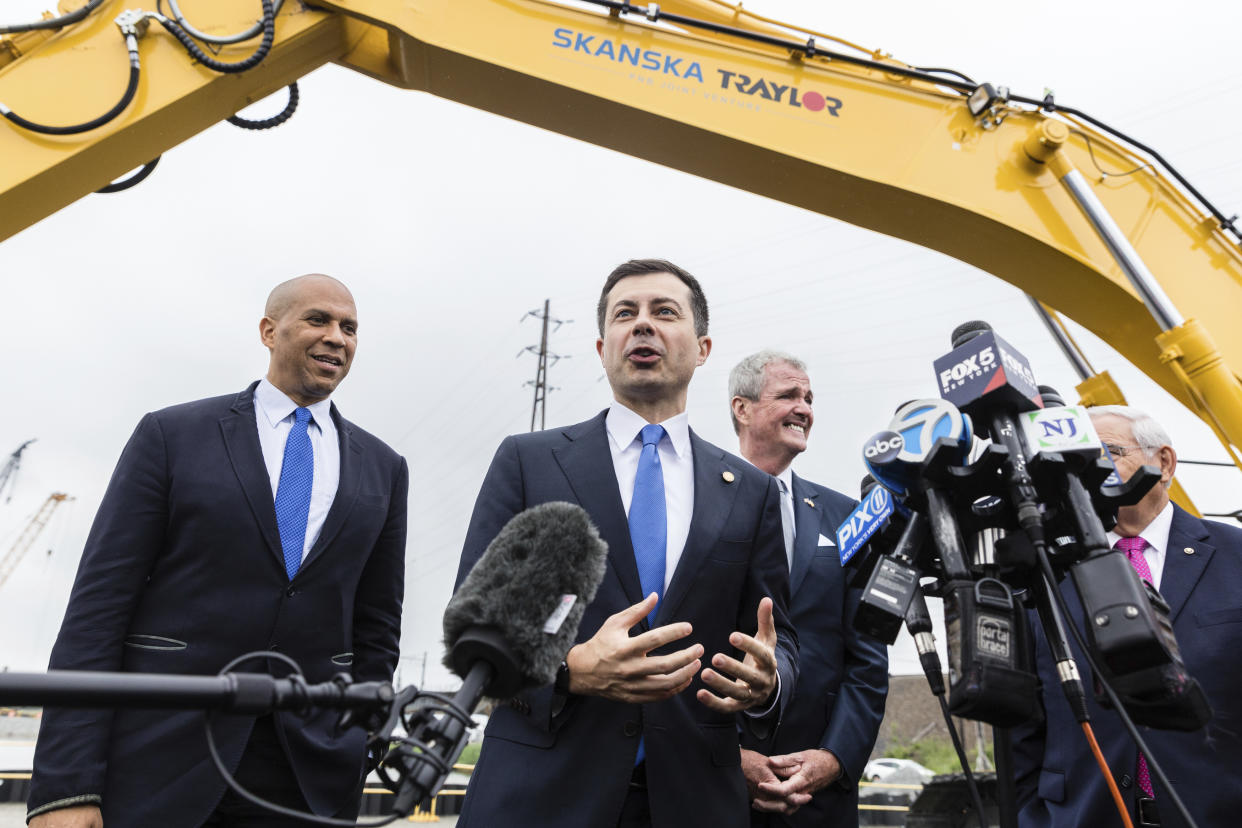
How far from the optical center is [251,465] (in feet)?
9.75

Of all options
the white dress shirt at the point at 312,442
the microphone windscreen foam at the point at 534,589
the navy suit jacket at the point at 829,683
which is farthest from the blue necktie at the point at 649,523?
the white dress shirt at the point at 312,442

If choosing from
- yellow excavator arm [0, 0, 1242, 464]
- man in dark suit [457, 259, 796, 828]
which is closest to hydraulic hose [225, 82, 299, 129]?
yellow excavator arm [0, 0, 1242, 464]

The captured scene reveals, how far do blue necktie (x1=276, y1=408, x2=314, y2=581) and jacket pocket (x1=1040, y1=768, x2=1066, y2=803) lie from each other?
2583 millimetres

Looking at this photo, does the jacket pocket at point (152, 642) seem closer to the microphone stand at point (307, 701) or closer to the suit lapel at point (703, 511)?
the suit lapel at point (703, 511)

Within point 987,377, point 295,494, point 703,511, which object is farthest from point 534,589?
point 295,494

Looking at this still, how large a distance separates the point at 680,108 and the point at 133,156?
2767 millimetres

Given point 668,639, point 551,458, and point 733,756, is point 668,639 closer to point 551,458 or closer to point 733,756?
point 733,756

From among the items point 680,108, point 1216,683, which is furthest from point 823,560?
point 680,108

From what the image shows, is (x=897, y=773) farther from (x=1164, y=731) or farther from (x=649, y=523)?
(x=649, y=523)

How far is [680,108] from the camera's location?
15.7 ft

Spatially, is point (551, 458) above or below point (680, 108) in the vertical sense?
below

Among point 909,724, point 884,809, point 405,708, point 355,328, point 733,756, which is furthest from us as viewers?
point 909,724

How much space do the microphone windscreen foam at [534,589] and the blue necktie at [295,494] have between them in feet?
5.37

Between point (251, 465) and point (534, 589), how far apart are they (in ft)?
6.26
